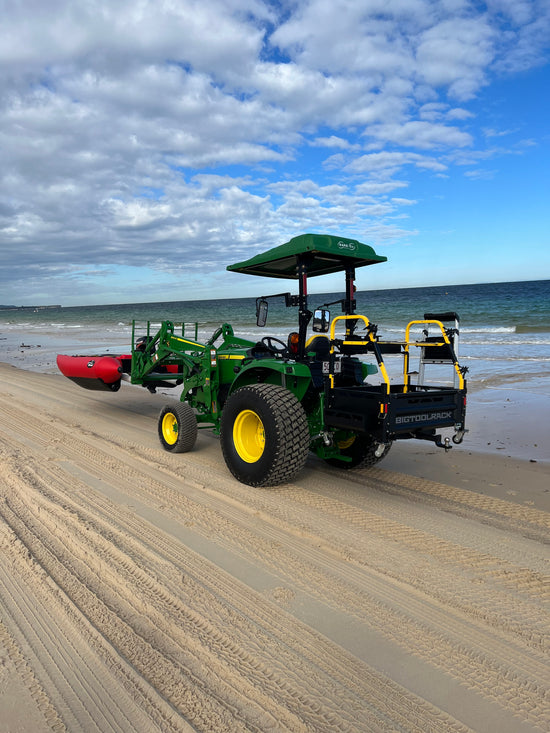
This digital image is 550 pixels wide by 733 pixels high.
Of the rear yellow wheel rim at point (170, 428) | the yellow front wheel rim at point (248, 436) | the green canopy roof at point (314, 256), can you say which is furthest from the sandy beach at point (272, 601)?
the green canopy roof at point (314, 256)

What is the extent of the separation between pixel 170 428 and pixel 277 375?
5.98 feet

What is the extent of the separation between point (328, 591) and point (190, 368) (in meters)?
4.03

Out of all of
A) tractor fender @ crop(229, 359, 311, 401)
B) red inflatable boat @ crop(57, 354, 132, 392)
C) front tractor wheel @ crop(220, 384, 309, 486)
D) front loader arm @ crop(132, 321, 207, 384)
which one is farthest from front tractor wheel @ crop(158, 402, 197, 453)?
red inflatable boat @ crop(57, 354, 132, 392)

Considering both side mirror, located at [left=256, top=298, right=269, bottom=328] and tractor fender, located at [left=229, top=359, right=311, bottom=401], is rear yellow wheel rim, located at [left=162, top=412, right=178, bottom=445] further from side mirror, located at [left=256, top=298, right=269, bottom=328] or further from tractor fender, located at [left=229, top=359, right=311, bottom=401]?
side mirror, located at [left=256, top=298, right=269, bottom=328]

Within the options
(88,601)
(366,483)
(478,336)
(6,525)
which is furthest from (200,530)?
(478,336)

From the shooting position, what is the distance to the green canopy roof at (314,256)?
495cm

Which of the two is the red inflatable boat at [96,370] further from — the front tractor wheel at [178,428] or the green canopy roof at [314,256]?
the green canopy roof at [314,256]

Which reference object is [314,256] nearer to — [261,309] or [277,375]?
[261,309]

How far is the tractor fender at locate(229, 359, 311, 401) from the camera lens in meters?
5.08

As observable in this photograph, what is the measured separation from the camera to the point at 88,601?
3.03 metres

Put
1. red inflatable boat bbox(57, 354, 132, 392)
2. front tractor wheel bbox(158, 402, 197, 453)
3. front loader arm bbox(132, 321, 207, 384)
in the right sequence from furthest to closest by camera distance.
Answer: red inflatable boat bbox(57, 354, 132, 392)
front loader arm bbox(132, 321, 207, 384)
front tractor wheel bbox(158, 402, 197, 453)

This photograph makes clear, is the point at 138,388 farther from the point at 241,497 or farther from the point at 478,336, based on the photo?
the point at 478,336

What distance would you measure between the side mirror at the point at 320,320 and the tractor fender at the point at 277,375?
1.32 ft

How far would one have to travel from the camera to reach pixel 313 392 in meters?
5.37
